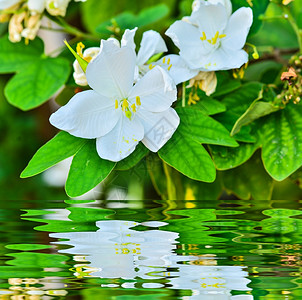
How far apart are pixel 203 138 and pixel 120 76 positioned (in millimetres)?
77

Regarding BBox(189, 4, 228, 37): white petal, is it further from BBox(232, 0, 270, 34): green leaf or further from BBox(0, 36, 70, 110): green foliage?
BBox(0, 36, 70, 110): green foliage

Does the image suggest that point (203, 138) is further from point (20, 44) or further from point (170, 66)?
point (20, 44)

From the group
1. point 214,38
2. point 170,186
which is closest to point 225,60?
point 214,38

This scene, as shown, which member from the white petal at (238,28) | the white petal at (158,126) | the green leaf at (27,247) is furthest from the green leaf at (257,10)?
the green leaf at (27,247)

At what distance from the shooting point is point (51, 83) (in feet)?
1.70

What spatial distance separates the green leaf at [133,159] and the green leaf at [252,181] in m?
0.14

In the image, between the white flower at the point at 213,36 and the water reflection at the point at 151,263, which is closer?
the water reflection at the point at 151,263

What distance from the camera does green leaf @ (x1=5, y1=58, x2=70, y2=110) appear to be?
0.51m

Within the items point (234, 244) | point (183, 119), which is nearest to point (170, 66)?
point (183, 119)

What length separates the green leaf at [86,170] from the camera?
14.2 inches

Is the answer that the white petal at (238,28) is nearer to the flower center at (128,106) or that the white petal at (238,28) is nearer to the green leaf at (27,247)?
the flower center at (128,106)

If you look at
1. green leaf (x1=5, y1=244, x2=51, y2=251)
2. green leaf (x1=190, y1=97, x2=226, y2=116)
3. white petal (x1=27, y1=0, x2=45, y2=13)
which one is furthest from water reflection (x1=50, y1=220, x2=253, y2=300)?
white petal (x1=27, y1=0, x2=45, y2=13)

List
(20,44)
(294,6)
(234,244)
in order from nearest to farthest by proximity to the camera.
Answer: (234,244) < (20,44) < (294,6)

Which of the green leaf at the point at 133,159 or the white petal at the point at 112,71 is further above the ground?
the white petal at the point at 112,71
